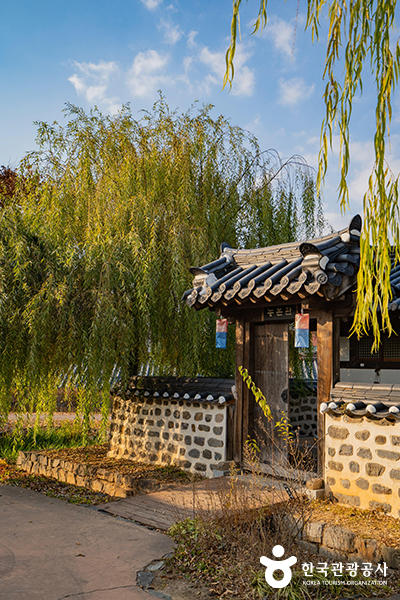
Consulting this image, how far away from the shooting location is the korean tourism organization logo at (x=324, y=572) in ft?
11.6

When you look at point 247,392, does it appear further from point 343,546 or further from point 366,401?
point 343,546

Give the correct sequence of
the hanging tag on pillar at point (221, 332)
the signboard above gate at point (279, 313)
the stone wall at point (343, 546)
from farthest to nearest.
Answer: the hanging tag on pillar at point (221, 332) → the signboard above gate at point (279, 313) → the stone wall at point (343, 546)

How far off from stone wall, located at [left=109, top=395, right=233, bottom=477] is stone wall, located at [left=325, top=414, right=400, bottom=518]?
5.73ft

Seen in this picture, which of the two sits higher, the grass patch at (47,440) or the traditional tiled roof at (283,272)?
the traditional tiled roof at (283,272)

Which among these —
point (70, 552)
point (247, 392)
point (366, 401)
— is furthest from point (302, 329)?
point (70, 552)

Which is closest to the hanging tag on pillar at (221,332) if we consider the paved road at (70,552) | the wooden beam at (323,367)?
the wooden beam at (323,367)

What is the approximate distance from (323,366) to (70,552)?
142 inches

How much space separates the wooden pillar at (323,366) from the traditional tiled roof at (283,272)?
1.93 ft

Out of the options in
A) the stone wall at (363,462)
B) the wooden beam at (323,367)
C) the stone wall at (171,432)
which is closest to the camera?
the stone wall at (363,462)

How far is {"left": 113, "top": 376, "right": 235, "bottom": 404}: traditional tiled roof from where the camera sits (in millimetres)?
7227

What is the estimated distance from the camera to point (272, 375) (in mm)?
6965

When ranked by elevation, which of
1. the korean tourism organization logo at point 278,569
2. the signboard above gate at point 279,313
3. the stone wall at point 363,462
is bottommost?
the korean tourism organization logo at point 278,569

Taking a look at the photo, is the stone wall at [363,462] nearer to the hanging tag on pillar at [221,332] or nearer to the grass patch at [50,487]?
the hanging tag on pillar at [221,332]

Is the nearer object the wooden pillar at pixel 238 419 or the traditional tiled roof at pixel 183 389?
the wooden pillar at pixel 238 419
